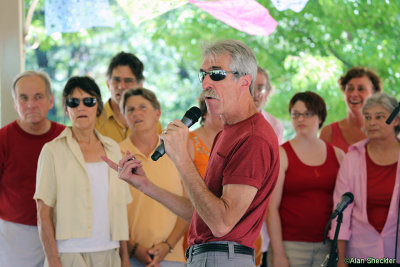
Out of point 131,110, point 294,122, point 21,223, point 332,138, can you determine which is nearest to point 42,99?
point 131,110

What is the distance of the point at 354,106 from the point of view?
16.1 feet

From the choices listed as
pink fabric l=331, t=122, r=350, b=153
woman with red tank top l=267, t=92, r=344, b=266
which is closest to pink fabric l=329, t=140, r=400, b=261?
woman with red tank top l=267, t=92, r=344, b=266

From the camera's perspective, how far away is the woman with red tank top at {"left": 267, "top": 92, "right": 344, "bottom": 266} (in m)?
4.04

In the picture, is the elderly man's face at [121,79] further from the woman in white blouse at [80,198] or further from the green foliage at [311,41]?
the green foliage at [311,41]

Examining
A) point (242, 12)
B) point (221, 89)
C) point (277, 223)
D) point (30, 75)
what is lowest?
point (277, 223)

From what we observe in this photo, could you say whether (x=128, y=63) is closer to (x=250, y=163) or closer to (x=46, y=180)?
(x=46, y=180)

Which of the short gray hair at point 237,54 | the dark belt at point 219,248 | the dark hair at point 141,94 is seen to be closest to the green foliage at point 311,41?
the dark hair at point 141,94

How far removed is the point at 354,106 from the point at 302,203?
132 centimetres

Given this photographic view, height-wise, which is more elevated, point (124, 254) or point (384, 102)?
point (384, 102)

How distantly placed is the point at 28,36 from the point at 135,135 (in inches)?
56.6

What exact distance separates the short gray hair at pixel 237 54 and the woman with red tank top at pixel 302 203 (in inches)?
70.8

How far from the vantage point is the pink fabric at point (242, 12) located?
485cm

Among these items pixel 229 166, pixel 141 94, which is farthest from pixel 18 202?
pixel 229 166

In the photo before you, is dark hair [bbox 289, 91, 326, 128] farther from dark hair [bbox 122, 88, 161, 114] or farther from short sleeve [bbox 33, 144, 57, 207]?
short sleeve [bbox 33, 144, 57, 207]
